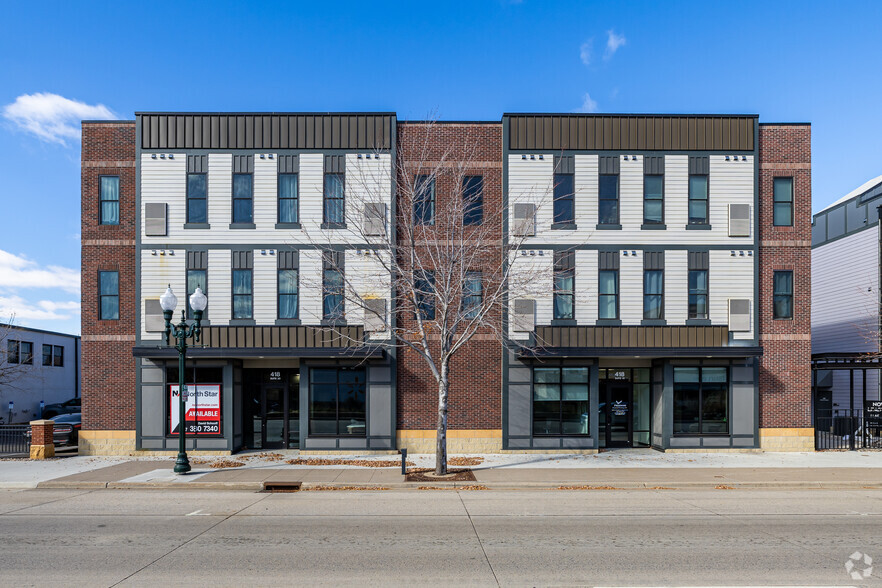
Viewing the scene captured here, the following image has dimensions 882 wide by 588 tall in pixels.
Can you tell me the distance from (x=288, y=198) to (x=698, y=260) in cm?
1477

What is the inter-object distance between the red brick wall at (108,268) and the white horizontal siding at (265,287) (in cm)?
448

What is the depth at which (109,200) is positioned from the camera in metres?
21.0

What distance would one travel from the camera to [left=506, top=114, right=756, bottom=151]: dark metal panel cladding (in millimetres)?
20953

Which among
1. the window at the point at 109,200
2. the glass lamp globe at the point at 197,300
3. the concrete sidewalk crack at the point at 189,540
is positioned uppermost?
the window at the point at 109,200

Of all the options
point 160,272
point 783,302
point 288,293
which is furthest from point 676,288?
point 160,272

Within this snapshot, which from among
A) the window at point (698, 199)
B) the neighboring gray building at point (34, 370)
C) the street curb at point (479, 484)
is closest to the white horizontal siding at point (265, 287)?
the street curb at point (479, 484)

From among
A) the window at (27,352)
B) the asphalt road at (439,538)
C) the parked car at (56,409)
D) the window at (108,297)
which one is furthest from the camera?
the window at (27,352)

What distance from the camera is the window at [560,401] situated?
2070cm

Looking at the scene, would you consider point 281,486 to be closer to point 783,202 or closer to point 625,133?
point 625,133

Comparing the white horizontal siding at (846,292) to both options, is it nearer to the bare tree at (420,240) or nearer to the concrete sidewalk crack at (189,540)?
the bare tree at (420,240)

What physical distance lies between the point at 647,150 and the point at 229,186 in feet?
49.0

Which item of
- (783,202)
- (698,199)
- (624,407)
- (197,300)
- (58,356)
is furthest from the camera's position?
(58,356)

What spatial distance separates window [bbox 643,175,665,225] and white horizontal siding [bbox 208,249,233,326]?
14912 millimetres

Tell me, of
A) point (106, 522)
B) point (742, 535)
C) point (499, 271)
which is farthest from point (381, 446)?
point (742, 535)
